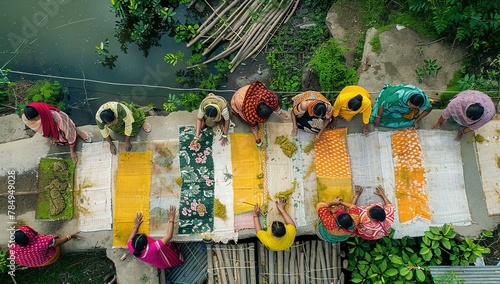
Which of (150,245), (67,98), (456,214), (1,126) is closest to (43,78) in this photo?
(67,98)

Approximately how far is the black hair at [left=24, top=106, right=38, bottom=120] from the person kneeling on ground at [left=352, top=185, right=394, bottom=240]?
17.1 ft

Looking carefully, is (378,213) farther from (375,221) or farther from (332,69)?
(332,69)

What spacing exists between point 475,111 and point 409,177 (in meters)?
1.49

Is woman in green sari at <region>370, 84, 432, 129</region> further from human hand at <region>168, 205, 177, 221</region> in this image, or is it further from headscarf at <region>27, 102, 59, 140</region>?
headscarf at <region>27, 102, 59, 140</region>

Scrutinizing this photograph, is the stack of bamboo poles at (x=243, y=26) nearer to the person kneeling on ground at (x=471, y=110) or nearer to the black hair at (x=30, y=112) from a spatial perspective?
the black hair at (x=30, y=112)

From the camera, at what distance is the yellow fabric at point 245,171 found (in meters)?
6.19

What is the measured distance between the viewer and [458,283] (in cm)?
567

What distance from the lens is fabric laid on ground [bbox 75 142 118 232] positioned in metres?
6.19

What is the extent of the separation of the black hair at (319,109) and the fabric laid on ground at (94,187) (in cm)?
354

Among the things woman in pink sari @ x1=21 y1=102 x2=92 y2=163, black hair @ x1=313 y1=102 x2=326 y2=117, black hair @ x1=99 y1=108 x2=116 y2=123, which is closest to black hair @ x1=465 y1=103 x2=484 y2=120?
black hair @ x1=313 y1=102 x2=326 y2=117

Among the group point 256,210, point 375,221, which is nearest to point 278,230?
point 256,210

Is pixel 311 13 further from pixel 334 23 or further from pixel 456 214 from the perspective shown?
pixel 456 214

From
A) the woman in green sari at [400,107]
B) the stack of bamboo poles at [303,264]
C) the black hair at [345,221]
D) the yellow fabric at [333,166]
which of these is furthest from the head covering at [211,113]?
the woman in green sari at [400,107]

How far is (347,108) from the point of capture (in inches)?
229
